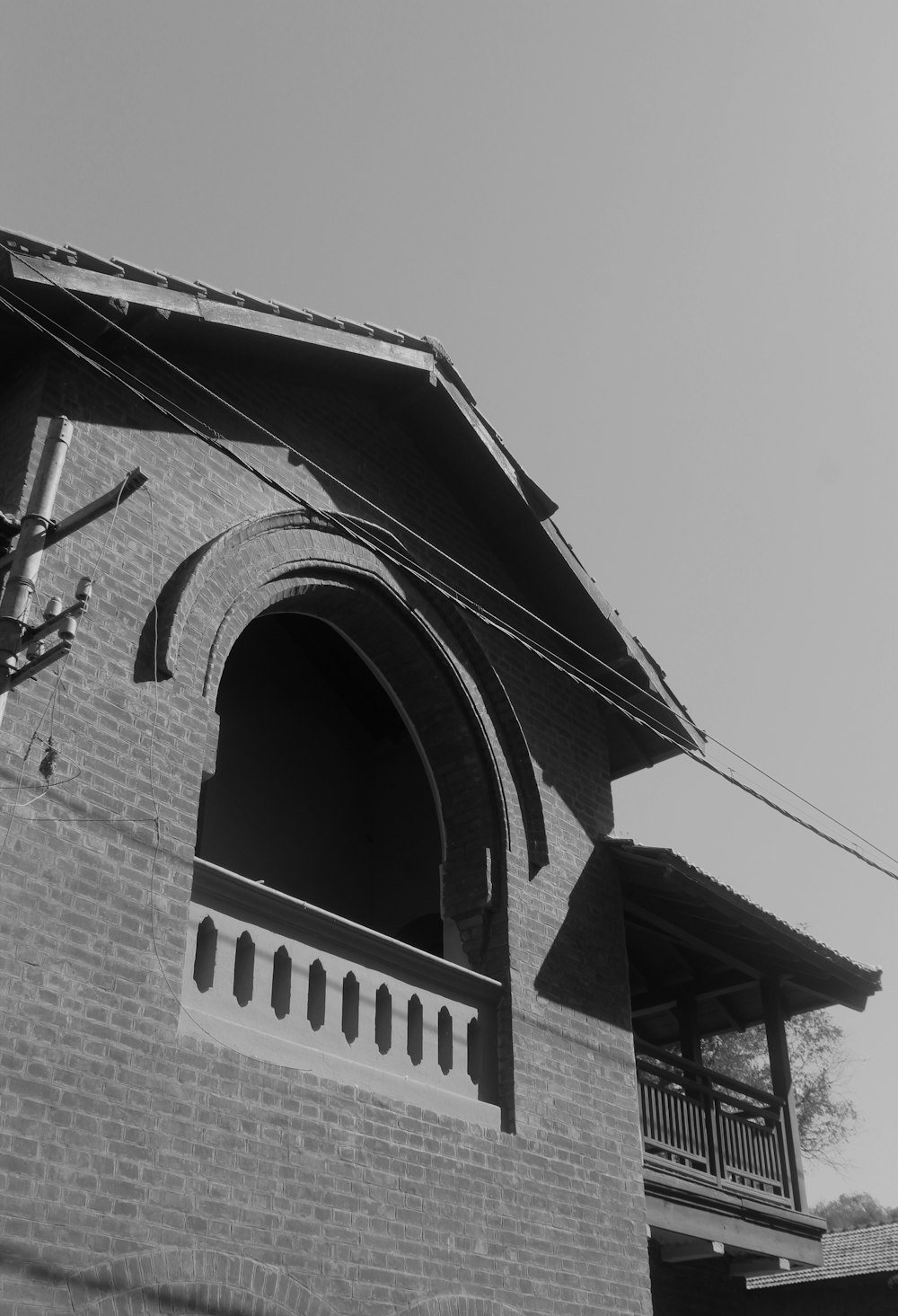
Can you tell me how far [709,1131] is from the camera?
11.1 metres

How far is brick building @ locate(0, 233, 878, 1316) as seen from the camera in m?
6.98

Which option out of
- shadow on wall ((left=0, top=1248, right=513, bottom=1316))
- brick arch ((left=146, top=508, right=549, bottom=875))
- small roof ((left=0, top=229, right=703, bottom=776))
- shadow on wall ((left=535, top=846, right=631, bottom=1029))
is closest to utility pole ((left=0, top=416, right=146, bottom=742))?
brick arch ((left=146, top=508, right=549, bottom=875))

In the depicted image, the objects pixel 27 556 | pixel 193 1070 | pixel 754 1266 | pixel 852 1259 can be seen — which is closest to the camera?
pixel 27 556

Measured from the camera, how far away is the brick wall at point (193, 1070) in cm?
662

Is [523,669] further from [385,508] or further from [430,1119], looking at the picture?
[430,1119]

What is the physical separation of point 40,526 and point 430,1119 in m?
4.78

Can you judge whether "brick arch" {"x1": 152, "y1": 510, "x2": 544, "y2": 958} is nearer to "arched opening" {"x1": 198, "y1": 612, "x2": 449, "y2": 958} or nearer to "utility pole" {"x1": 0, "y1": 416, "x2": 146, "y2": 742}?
"arched opening" {"x1": 198, "y1": 612, "x2": 449, "y2": 958}

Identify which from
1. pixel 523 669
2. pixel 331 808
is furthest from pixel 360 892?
pixel 523 669

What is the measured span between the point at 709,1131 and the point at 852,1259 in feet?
25.1

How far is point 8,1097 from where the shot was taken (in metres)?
6.35

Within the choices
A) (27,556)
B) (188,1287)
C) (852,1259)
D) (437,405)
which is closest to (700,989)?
(437,405)

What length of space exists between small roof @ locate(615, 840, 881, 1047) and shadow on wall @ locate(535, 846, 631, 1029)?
32 centimetres

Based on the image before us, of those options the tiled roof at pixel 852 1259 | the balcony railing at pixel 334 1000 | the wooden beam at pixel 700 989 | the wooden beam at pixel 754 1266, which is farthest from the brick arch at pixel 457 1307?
the tiled roof at pixel 852 1259

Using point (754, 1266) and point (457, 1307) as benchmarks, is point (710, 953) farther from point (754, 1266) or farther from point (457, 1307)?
Answer: point (457, 1307)
